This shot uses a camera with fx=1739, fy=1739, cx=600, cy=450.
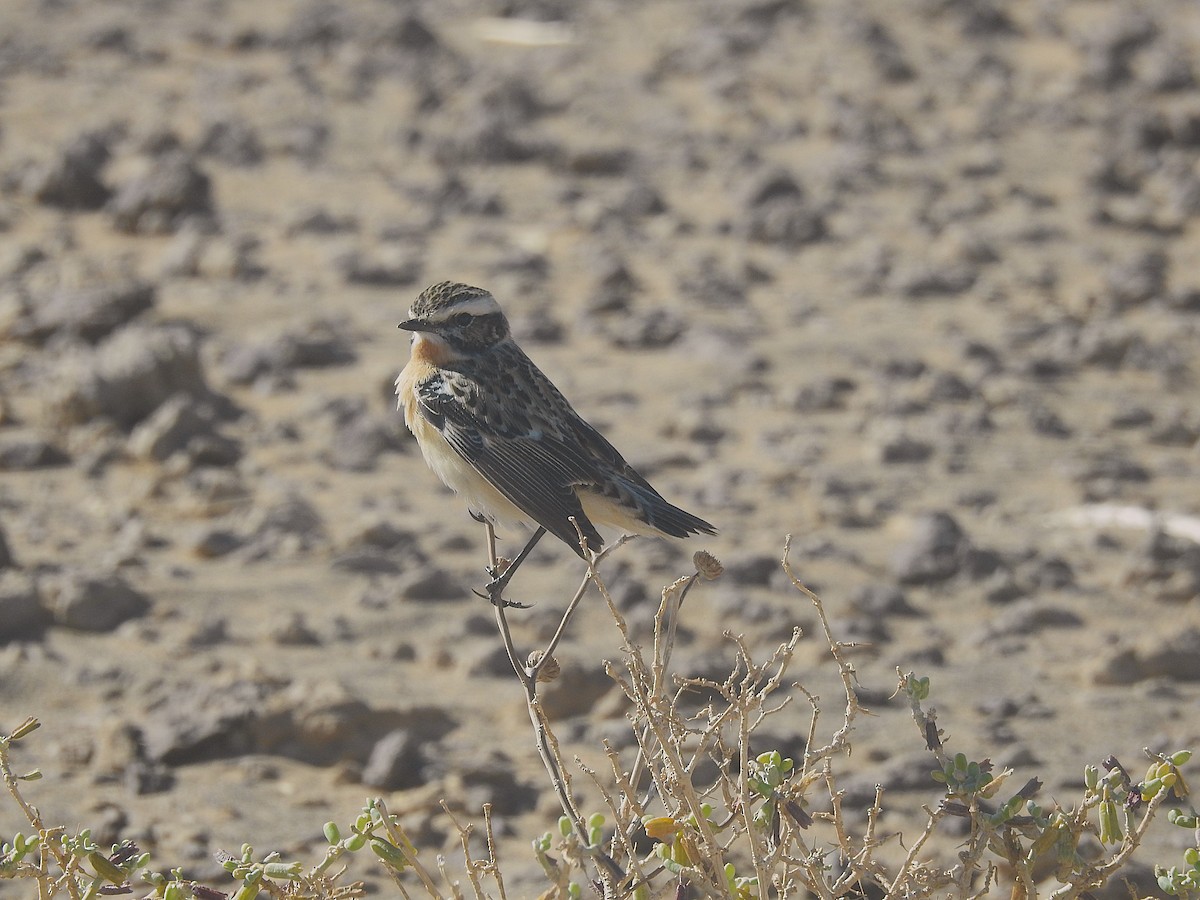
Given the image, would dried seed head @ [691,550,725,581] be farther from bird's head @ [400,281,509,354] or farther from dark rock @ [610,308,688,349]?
dark rock @ [610,308,688,349]

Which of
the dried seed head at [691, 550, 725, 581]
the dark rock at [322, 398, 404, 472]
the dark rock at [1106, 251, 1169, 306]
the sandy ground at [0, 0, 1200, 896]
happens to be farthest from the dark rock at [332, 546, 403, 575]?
the dark rock at [1106, 251, 1169, 306]

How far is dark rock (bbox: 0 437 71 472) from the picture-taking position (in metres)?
9.55

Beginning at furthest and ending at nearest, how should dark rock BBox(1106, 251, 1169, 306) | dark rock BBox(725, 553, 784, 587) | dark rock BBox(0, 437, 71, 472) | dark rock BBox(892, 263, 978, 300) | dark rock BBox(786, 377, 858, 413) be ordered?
dark rock BBox(892, 263, 978, 300) < dark rock BBox(1106, 251, 1169, 306) < dark rock BBox(786, 377, 858, 413) < dark rock BBox(0, 437, 71, 472) < dark rock BBox(725, 553, 784, 587)

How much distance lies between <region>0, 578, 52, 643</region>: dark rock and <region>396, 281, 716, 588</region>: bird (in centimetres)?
264

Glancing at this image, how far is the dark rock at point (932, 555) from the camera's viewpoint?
8484 millimetres

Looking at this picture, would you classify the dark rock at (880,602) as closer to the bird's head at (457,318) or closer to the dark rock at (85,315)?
the bird's head at (457,318)

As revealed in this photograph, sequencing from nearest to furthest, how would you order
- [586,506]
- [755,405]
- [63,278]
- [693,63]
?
[586,506] < [755,405] < [63,278] < [693,63]

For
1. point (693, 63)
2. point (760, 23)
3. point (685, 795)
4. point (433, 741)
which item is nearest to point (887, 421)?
point (433, 741)

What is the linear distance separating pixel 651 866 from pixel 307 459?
4377 millimetres

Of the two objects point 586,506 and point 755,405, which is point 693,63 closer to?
point 755,405

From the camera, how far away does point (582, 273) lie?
41.3ft


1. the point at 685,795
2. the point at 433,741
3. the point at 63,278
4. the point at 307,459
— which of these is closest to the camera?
the point at 685,795

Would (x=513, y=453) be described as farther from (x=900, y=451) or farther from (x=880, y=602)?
(x=900, y=451)

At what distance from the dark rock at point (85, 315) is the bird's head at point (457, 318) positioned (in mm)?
5759
